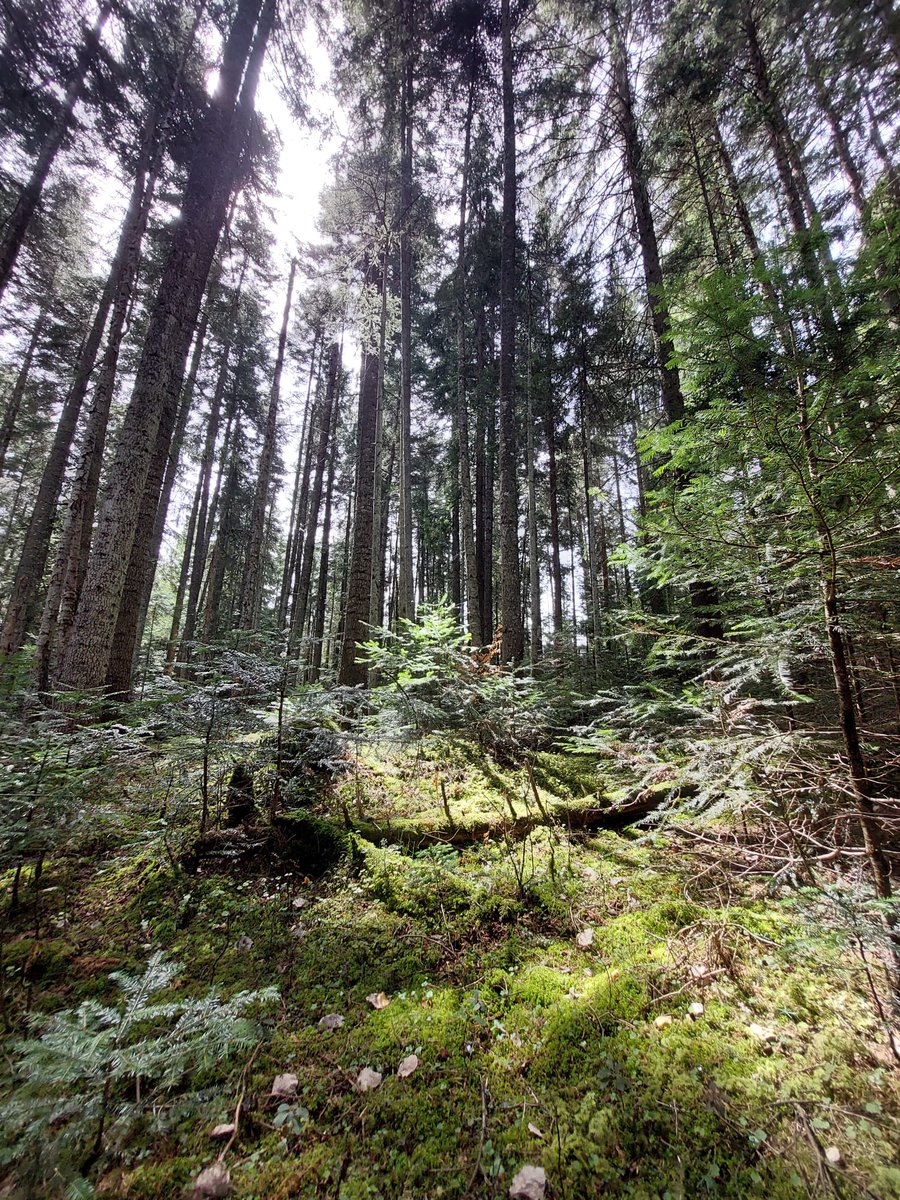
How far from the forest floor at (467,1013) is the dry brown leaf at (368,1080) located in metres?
0.01

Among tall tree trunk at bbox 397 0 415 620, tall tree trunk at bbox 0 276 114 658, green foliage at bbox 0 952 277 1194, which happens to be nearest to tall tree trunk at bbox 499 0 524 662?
tall tree trunk at bbox 397 0 415 620

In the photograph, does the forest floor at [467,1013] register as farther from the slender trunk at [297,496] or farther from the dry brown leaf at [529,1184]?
the slender trunk at [297,496]

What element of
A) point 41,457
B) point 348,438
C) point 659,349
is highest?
point 348,438

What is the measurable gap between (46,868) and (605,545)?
1957 centimetres

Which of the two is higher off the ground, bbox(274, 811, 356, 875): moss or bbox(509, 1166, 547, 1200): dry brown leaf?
bbox(274, 811, 356, 875): moss

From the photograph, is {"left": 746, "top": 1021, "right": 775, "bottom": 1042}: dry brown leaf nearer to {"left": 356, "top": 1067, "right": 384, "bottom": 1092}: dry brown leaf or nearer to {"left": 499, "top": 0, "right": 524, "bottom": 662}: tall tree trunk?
{"left": 356, "top": 1067, "right": 384, "bottom": 1092}: dry brown leaf

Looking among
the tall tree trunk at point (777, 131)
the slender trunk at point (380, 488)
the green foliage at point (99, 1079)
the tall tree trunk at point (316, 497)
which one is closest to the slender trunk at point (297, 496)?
the tall tree trunk at point (316, 497)

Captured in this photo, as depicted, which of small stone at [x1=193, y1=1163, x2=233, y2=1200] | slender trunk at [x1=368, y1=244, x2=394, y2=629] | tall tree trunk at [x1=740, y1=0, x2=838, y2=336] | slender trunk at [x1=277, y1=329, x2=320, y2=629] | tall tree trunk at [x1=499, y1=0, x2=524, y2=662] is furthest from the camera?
slender trunk at [x1=277, y1=329, x2=320, y2=629]

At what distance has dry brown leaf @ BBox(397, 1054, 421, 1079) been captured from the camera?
1.74m

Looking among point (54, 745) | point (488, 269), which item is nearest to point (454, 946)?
point (54, 745)

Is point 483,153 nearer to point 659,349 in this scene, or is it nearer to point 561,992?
point 659,349

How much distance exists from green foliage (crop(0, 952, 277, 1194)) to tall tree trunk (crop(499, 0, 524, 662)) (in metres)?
6.03

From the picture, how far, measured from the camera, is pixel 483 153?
11531 millimetres

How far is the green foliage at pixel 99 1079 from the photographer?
1.25 meters
